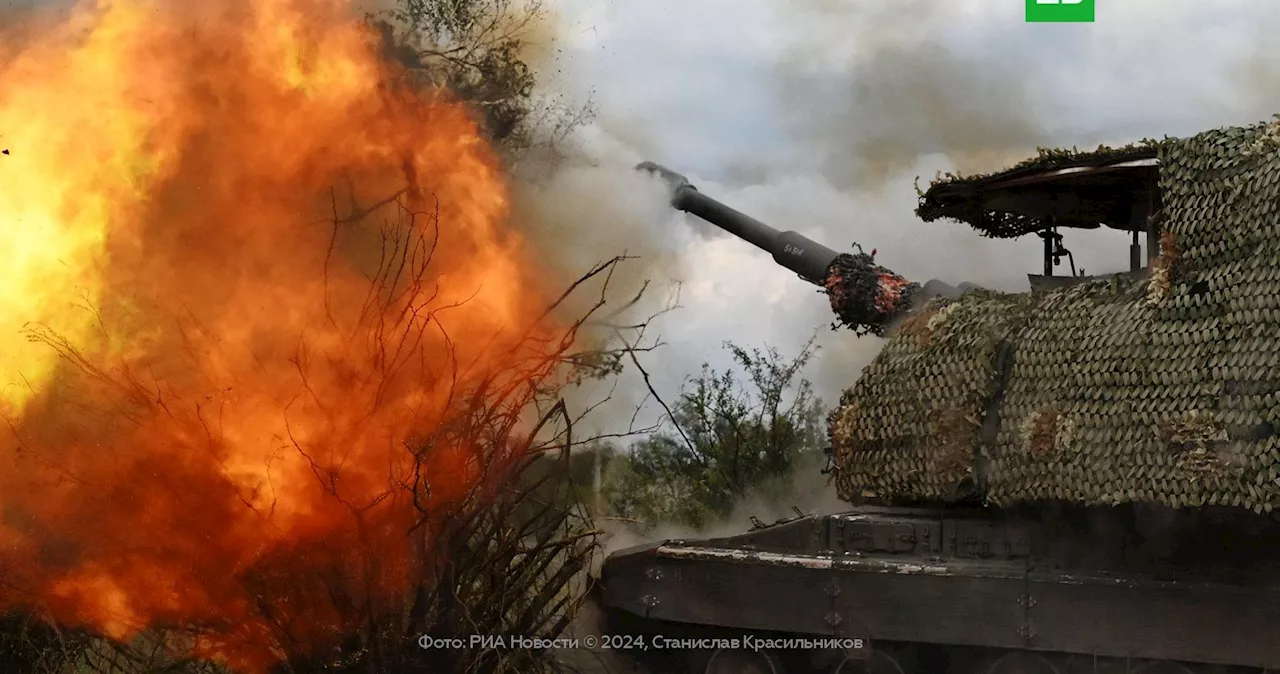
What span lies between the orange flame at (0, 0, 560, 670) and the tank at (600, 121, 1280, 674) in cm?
334

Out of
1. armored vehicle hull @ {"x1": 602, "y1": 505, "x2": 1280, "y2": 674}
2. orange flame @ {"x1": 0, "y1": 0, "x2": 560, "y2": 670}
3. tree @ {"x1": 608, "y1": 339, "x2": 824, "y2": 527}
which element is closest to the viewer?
armored vehicle hull @ {"x1": 602, "y1": 505, "x2": 1280, "y2": 674}

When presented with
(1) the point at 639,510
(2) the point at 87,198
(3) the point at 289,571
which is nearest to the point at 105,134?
(2) the point at 87,198

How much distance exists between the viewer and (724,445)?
22766 mm

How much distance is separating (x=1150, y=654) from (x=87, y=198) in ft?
30.7

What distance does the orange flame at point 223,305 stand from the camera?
1048cm

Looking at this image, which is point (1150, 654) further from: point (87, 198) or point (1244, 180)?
point (87, 198)

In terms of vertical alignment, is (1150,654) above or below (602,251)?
below

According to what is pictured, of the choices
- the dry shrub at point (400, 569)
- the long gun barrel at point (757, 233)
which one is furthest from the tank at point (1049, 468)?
the dry shrub at point (400, 569)

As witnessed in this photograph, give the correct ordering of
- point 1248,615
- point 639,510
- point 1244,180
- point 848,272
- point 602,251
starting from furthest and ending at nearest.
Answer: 1. point 639,510
2. point 602,251
3. point 848,272
4. point 1248,615
5. point 1244,180

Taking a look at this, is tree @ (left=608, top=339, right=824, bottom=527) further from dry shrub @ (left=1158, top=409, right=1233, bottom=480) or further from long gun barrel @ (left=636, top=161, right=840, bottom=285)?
dry shrub @ (left=1158, top=409, right=1233, bottom=480)

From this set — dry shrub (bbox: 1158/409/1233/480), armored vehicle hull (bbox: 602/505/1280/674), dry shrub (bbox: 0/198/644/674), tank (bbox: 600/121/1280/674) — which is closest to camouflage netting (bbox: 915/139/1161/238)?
tank (bbox: 600/121/1280/674)

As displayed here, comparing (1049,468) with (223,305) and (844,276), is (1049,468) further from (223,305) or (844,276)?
(223,305)

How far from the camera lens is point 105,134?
37.1ft

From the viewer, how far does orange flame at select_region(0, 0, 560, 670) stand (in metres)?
10.5
